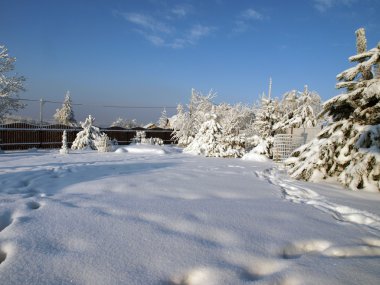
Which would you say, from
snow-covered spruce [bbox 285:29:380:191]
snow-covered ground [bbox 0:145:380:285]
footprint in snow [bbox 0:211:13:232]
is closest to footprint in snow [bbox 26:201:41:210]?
snow-covered ground [bbox 0:145:380:285]

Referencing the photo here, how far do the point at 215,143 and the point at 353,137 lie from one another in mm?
8541

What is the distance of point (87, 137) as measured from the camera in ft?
52.0

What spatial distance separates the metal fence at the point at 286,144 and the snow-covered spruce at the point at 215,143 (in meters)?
3.01

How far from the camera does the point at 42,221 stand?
2.35 m

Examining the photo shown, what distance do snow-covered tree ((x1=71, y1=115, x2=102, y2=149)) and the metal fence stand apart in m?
10.4

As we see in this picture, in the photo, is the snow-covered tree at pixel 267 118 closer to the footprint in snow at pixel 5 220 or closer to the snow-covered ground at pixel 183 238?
the snow-covered ground at pixel 183 238

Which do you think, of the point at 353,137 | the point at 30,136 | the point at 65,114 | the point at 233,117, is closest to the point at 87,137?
the point at 30,136

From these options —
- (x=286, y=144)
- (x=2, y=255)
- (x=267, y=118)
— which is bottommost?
(x=2, y=255)

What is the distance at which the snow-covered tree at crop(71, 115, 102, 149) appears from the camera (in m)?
15.8

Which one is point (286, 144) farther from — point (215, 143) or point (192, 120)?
point (192, 120)

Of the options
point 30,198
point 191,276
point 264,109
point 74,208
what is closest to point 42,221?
point 74,208

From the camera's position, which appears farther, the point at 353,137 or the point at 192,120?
the point at 192,120

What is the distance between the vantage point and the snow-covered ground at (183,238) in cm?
160

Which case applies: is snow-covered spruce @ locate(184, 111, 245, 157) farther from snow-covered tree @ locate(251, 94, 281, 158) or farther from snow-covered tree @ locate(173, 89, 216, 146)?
snow-covered tree @ locate(173, 89, 216, 146)
